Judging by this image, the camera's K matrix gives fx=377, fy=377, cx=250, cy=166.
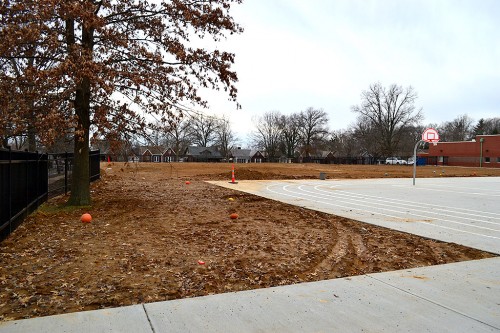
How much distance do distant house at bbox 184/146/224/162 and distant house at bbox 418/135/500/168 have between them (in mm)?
57094

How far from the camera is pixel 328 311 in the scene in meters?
3.81

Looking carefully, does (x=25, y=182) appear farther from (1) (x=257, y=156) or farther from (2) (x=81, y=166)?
(1) (x=257, y=156)

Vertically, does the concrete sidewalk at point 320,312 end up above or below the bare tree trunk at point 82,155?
below

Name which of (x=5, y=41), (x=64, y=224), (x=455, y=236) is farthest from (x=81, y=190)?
(x=455, y=236)

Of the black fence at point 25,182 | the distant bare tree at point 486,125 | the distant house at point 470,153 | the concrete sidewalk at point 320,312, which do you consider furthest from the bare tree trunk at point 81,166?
the distant bare tree at point 486,125

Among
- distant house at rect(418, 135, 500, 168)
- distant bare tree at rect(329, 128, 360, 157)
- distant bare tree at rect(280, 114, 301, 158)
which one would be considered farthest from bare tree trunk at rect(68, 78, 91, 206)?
distant bare tree at rect(329, 128, 360, 157)

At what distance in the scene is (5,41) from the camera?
7.96 m

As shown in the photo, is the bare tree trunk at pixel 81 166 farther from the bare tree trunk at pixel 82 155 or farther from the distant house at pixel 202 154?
the distant house at pixel 202 154

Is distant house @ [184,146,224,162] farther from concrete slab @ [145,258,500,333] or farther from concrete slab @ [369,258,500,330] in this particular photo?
concrete slab @ [145,258,500,333]

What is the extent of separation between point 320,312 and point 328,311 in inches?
3.6

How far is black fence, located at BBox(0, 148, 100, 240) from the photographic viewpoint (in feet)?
22.7

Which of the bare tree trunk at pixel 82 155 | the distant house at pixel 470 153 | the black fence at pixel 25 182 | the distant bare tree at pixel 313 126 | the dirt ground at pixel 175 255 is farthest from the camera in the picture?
the distant bare tree at pixel 313 126

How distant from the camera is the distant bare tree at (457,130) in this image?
114644 mm

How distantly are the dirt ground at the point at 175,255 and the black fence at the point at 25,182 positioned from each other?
13.7 inches
